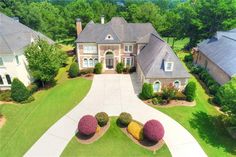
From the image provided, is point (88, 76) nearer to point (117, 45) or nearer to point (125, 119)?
point (117, 45)

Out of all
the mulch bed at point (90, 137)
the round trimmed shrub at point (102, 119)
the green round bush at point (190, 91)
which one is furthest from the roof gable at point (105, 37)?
the mulch bed at point (90, 137)

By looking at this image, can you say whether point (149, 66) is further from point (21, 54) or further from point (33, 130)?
point (21, 54)

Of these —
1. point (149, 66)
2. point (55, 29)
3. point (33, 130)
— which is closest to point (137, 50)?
point (149, 66)

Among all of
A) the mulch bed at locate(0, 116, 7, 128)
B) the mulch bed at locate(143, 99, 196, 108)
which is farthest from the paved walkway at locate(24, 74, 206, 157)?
the mulch bed at locate(0, 116, 7, 128)

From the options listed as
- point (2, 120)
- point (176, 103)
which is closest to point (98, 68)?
point (176, 103)

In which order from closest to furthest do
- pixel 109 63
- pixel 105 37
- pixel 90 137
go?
pixel 90 137 < pixel 105 37 < pixel 109 63

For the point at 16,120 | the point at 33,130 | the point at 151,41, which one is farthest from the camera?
the point at 151,41
